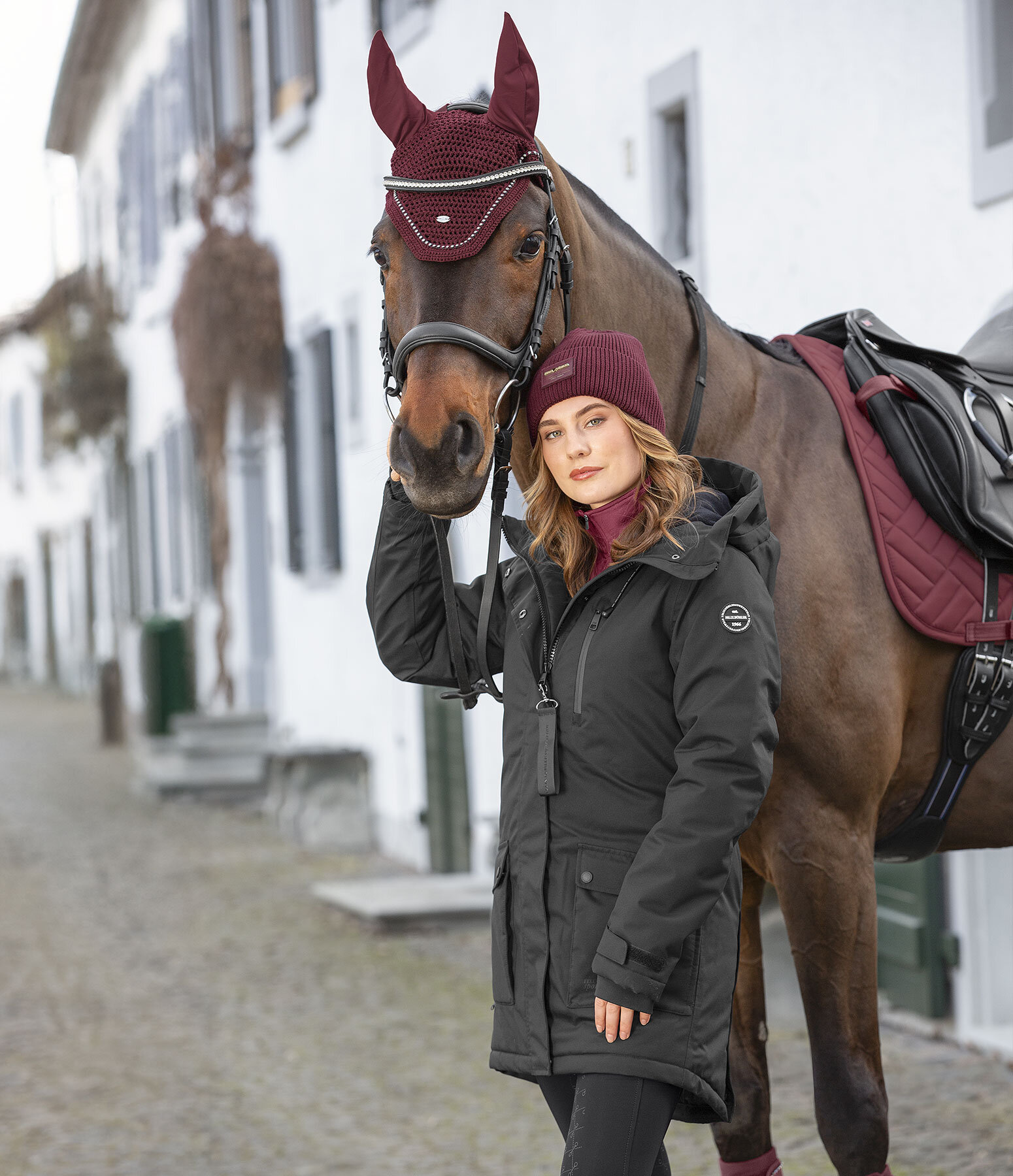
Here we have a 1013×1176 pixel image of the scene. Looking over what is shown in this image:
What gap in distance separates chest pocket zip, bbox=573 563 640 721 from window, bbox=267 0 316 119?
9.13 m

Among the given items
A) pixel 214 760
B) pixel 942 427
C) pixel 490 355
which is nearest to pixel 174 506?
pixel 214 760

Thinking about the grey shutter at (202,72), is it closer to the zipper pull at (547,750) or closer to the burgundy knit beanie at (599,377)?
the burgundy knit beanie at (599,377)

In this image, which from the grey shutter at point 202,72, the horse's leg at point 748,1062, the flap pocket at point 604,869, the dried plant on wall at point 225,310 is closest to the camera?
the flap pocket at point 604,869

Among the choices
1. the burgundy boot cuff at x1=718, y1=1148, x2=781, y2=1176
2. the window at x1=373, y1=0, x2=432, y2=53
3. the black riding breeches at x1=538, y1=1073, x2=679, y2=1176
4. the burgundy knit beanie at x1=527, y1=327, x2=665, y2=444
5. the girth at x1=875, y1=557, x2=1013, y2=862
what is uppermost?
the window at x1=373, y1=0, x2=432, y2=53

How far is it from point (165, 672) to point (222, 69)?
528 centimetres

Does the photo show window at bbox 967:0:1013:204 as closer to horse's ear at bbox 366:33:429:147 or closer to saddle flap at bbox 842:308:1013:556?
saddle flap at bbox 842:308:1013:556

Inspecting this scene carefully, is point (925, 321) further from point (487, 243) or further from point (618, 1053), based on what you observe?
point (618, 1053)

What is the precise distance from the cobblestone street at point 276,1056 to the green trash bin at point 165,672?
434cm

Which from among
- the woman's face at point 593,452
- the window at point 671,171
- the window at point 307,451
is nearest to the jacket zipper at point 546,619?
the woman's face at point 593,452

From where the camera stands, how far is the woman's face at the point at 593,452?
7.80ft

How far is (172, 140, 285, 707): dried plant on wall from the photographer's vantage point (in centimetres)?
1194

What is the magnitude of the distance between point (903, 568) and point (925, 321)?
87.3 inches

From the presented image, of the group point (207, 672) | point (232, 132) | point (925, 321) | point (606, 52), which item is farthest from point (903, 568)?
point (207, 672)

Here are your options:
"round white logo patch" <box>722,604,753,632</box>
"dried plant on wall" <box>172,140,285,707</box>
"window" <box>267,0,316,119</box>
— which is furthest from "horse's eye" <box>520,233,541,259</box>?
"dried plant on wall" <box>172,140,285,707</box>
